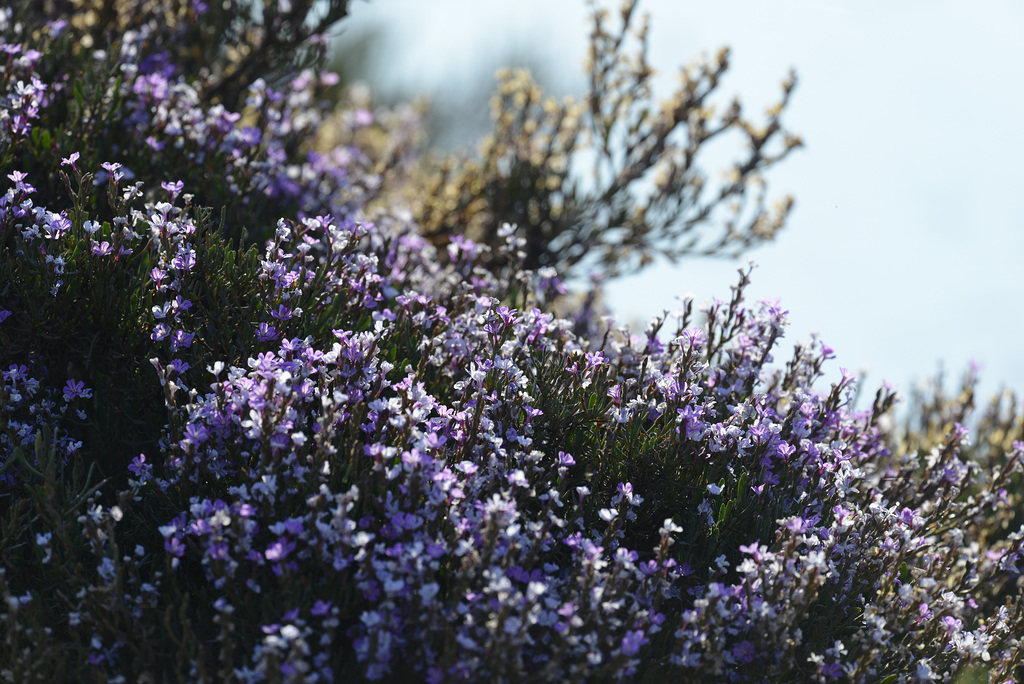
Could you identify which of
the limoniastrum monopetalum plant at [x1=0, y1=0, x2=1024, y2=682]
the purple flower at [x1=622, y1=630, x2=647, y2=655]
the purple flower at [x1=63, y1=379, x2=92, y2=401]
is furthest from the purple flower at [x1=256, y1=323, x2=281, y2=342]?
the purple flower at [x1=622, y1=630, x2=647, y2=655]

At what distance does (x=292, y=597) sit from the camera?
8.01 ft

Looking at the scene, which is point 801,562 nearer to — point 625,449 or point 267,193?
point 625,449

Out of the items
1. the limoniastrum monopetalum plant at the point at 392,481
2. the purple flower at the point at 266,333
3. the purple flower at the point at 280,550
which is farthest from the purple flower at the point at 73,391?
the purple flower at the point at 280,550

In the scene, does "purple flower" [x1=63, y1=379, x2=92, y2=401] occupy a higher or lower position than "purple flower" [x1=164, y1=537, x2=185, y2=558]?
higher

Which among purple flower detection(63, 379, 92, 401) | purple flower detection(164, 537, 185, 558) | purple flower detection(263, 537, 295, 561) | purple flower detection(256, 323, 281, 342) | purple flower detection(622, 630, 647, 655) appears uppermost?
purple flower detection(256, 323, 281, 342)

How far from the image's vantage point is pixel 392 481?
2754mm

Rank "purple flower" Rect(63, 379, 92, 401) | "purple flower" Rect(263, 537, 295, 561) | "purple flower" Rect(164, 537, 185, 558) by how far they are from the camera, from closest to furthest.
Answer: "purple flower" Rect(263, 537, 295, 561), "purple flower" Rect(164, 537, 185, 558), "purple flower" Rect(63, 379, 92, 401)

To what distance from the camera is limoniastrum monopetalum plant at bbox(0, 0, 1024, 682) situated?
2.46 m

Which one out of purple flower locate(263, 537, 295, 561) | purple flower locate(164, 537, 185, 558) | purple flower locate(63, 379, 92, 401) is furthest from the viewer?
purple flower locate(63, 379, 92, 401)

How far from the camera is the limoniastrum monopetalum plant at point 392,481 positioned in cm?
246

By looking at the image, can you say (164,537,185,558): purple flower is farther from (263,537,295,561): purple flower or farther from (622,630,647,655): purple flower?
(622,630,647,655): purple flower

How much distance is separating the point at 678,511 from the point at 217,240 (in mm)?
2290

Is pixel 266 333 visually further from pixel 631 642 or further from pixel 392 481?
pixel 631 642

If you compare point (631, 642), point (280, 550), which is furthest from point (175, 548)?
point (631, 642)
